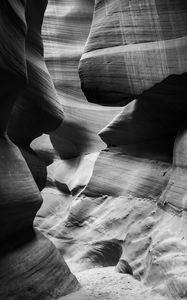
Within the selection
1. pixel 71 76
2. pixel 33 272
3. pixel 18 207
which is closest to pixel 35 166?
pixel 18 207

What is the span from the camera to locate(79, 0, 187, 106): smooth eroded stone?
5.39 meters

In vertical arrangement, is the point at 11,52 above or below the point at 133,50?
above

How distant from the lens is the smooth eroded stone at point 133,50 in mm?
5391

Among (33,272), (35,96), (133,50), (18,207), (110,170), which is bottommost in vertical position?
(110,170)

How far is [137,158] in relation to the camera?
6.65 metres

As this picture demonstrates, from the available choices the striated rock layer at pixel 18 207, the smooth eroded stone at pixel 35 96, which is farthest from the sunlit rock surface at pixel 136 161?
the smooth eroded stone at pixel 35 96

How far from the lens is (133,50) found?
560 centimetres

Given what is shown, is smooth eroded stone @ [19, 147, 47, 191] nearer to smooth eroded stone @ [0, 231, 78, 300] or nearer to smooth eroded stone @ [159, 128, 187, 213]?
smooth eroded stone @ [0, 231, 78, 300]

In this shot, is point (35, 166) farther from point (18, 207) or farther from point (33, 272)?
point (33, 272)

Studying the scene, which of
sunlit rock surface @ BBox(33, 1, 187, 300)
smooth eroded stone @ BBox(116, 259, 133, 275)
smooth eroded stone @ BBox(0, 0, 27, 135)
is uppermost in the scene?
smooth eroded stone @ BBox(0, 0, 27, 135)

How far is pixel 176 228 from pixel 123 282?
0.97 metres

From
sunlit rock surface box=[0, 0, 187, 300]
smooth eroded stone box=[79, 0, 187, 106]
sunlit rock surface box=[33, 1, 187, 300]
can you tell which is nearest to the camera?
sunlit rock surface box=[0, 0, 187, 300]

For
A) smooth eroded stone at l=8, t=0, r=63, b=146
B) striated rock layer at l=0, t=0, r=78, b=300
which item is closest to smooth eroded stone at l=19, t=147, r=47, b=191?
smooth eroded stone at l=8, t=0, r=63, b=146

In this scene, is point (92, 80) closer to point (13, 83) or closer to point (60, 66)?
point (13, 83)
